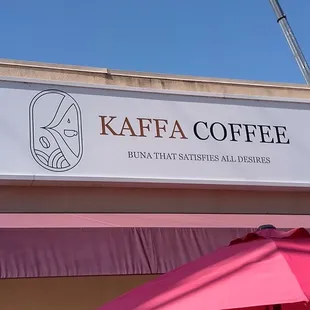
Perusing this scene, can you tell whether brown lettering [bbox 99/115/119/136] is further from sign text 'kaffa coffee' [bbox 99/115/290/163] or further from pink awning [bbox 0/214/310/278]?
pink awning [bbox 0/214/310/278]

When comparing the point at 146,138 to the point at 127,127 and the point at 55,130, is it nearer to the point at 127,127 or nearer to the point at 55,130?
the point at 127,127

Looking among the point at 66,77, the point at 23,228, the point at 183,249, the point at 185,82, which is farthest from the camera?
the point at 185,82

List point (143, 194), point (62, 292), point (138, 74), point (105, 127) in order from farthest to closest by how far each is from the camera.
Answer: point (138, 74) → point (143, 194) → point (105, 127) → point (62, 292)

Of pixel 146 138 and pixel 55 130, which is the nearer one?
pixel 55 130

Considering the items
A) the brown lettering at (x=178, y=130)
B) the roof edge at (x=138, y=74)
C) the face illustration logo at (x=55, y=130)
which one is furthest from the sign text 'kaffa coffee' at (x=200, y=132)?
the roof edge at (x=138, y=74)

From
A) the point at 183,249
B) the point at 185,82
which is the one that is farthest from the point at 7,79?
the point at 183,249

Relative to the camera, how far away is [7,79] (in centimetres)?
608

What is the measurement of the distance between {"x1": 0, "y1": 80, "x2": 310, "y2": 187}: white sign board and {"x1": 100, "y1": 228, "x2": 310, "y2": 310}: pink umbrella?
2.71m

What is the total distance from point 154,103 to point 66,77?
101cm

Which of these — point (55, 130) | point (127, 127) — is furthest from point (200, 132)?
point (55, 130)

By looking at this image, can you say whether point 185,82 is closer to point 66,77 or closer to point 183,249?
point 66,77

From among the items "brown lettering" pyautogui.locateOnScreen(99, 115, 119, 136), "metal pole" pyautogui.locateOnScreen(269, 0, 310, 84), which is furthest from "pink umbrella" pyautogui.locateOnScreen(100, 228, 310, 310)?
"metal pole" pyautogui.locateOnScreen(269, 0, 310, 84)

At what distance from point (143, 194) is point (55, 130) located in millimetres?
1170

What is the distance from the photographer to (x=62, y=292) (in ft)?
19.9
